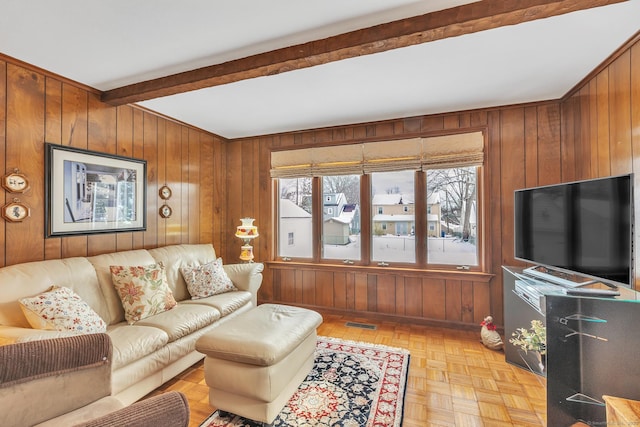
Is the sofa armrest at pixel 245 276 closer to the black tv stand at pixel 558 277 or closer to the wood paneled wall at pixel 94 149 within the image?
the wood paneled wall at pixel 94 149

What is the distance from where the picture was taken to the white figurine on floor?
2783 millimetres

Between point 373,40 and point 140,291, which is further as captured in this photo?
point 140,291

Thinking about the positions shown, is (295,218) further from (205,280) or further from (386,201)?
(205,280)

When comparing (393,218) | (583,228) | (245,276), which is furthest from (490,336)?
(245,276)

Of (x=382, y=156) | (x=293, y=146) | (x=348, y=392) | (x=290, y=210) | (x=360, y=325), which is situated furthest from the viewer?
(x=290, y=210)

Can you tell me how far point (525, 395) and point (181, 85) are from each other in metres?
3.53

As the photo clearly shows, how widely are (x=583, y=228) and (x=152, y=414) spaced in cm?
257

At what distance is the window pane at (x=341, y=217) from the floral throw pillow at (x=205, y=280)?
1365 mm

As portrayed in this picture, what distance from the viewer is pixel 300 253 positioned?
407cm

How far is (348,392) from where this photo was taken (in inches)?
83.4

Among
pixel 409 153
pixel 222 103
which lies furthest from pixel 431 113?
pixel 222 103

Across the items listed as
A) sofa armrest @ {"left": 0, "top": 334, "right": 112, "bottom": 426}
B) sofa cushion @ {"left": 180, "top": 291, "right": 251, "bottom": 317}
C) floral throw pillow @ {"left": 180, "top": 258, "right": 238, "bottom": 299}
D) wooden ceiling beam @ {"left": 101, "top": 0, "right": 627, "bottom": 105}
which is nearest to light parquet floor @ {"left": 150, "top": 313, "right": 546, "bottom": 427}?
sofa cushion @ {"left": 180, "top": 291, "right": 251, "bottom": 317}

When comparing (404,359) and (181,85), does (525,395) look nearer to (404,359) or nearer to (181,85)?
(404,359)

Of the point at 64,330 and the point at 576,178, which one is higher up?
the point at 576,178
